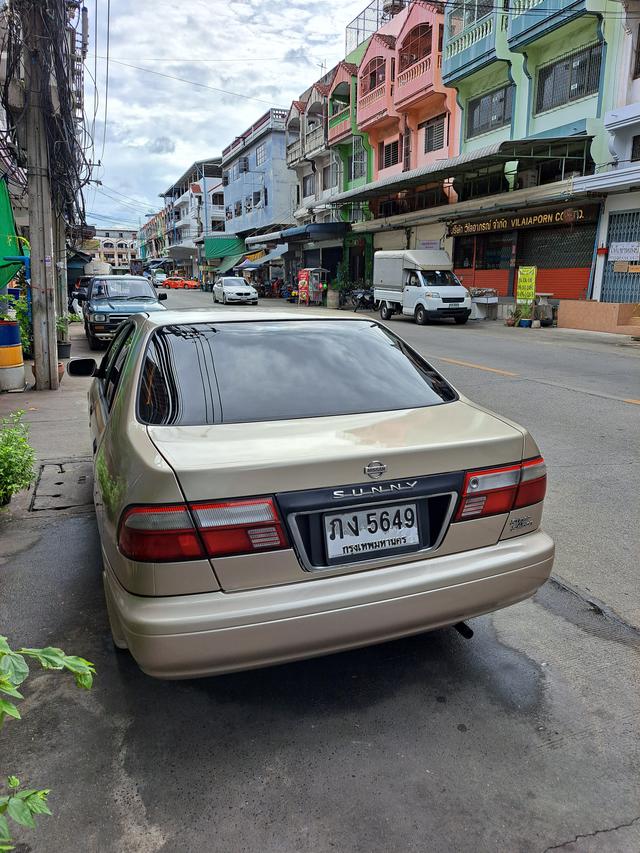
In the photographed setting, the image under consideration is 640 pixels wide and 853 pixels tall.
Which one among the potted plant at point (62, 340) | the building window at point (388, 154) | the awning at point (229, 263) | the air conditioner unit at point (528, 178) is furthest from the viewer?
the awning at point (229, 263)

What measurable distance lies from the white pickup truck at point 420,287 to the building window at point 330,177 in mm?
16917

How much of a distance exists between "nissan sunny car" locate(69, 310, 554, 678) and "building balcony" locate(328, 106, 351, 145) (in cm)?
3576

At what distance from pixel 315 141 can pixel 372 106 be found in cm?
843

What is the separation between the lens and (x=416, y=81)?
28125mm

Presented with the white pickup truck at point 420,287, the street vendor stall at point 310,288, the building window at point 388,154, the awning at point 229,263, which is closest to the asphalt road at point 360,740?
the white pickup truck at point 420,287

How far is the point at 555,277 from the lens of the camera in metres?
22.3

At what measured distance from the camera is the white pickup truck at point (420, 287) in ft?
69.2

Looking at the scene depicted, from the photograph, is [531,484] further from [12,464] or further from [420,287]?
[420,287]

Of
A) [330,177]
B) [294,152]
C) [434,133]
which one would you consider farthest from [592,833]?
[294,152]

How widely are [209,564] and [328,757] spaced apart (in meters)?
0.88

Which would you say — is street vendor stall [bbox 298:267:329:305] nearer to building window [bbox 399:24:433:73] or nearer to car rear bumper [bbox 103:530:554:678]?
building window [bbox 399:24:433:73]

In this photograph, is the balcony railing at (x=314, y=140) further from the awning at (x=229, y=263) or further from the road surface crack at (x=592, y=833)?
the road surface crack at (x=592, y=833)

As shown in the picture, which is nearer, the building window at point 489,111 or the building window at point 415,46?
the building window at point 489,111

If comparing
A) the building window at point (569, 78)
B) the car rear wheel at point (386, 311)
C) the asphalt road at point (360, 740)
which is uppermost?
the building window at point (569, 78)
